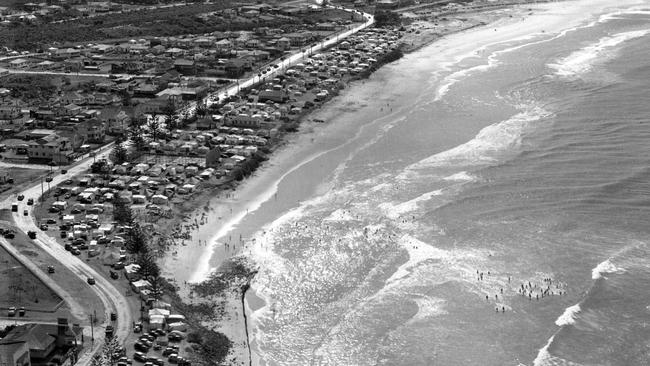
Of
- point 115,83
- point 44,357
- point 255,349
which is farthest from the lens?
point 115,83

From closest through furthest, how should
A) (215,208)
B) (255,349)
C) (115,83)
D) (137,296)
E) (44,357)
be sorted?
(44,357), (255,349), (137,296), (215,208), (115,83)

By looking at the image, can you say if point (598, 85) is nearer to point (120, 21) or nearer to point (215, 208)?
point (215, 208)

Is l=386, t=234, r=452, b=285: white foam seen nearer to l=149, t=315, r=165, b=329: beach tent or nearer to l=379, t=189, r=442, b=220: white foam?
l=379, t=189, r=442, b=220: white foam

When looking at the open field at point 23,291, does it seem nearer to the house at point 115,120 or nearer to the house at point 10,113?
the house at point 115,120

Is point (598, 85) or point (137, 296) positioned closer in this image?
point (137, 296)

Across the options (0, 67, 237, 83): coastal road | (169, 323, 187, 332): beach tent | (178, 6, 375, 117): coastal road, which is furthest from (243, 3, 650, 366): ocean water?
(0, 67, 237, 83): coastal road

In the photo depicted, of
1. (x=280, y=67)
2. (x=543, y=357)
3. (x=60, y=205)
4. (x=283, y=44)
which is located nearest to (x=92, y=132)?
(x=60, y=205)

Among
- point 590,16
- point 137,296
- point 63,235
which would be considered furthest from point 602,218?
point 590,16
